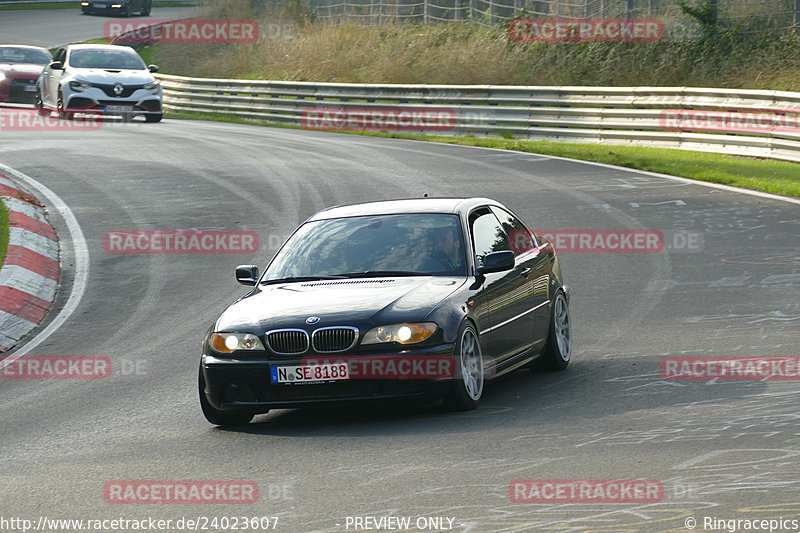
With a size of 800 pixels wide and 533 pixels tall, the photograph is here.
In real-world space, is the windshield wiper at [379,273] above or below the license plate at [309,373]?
above

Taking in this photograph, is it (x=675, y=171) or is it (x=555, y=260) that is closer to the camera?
(x=555, y=260)

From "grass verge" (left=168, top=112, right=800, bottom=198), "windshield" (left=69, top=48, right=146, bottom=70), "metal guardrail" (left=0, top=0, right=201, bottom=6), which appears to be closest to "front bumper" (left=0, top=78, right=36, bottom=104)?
"windshield" (left=69, top=48, right=146, bottom=70)

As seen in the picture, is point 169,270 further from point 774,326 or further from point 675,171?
point 675,171

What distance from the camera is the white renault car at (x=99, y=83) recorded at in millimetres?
28578

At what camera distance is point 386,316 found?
8.13m

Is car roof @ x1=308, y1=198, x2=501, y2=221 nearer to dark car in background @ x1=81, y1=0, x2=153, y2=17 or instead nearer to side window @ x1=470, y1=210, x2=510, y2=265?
side window @ x1=470, y1=210, x2=510, y2=265

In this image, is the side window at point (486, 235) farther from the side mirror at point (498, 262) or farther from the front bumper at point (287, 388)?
the front bumper at point (287, 388)

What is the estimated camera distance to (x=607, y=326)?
37.4ft

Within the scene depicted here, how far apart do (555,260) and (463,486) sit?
179 inches

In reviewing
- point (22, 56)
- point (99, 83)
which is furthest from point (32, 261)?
point (22, 56)

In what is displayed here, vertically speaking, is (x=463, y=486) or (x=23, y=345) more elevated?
(x=463, y=486)

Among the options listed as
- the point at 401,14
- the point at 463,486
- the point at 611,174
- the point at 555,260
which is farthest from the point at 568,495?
the point at 401,14

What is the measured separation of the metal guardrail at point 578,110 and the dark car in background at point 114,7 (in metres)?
30.6

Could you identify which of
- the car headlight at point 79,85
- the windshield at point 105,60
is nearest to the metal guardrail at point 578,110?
the windshield at point 105,60
